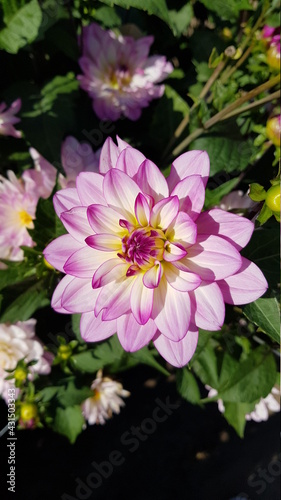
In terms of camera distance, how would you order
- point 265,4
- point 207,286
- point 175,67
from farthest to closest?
point 175,67
point 265,4
point 207,286

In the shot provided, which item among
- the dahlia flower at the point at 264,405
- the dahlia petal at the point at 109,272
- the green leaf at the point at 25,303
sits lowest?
the dahlia flower at the point at 264,405

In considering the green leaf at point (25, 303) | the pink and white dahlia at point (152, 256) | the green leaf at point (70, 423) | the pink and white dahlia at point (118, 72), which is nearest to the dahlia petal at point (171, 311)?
the pink and white dahlia at point (152, 256)

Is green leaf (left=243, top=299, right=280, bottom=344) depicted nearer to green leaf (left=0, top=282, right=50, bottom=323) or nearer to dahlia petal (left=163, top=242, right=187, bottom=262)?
dahlia petal (left=163, top=242, right=187, bottom=262)

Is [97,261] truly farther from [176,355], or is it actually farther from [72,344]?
[72,344]

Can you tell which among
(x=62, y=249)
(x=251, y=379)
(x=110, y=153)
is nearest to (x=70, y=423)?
(x=251, y=379)

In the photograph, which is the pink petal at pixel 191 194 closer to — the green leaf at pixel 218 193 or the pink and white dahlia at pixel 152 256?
the pink and white dahlia at pixel 152 256

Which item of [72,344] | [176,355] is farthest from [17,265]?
[176,355]
